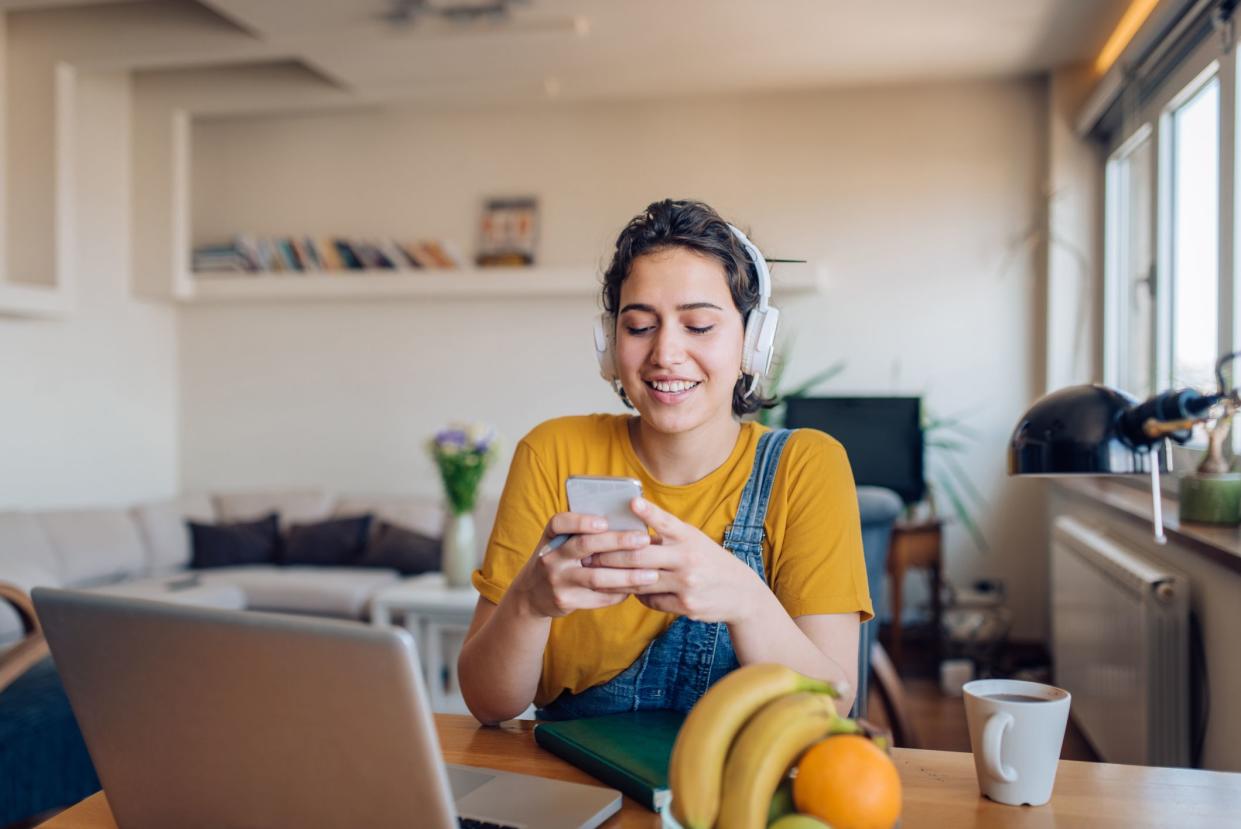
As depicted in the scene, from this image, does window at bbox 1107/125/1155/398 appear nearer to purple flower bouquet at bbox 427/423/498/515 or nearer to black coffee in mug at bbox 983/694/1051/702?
purple flower bouquet at bbox 427/423/498/515

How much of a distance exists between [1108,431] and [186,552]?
14.8 feet

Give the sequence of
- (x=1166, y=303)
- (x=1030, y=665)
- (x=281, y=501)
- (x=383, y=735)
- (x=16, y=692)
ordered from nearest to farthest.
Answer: (x=383, y=735) < (x=16, y=692) < (x=1166, y=303) < (x=1030, y=665) < (x=281, y=501)

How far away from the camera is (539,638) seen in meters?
1.11

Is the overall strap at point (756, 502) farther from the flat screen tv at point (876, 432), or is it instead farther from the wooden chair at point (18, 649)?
the flat screen tv at point (876, 432)

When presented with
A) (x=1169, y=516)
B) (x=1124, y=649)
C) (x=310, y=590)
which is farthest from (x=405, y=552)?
(x=1169, y=516)

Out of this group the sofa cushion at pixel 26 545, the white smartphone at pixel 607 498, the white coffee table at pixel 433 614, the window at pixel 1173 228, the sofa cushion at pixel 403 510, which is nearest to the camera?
the white smartphone at pixel 607 498

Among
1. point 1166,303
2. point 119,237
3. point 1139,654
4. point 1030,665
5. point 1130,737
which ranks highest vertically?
point 119,237

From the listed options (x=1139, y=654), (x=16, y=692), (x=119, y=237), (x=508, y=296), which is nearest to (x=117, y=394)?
(x=119, y=237)

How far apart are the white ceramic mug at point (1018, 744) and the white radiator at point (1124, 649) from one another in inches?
66.5

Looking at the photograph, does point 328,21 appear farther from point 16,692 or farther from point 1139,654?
point 1139,654

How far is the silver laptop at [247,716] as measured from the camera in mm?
645

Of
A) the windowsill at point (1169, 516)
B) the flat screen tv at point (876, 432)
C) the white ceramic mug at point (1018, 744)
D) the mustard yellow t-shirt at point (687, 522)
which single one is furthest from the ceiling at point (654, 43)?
the white ceramic mug at point (1018, 744)

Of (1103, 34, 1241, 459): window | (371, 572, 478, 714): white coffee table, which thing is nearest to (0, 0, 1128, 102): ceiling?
(1103, 34, 1241, 459): window

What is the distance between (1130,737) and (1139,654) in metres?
0.25
